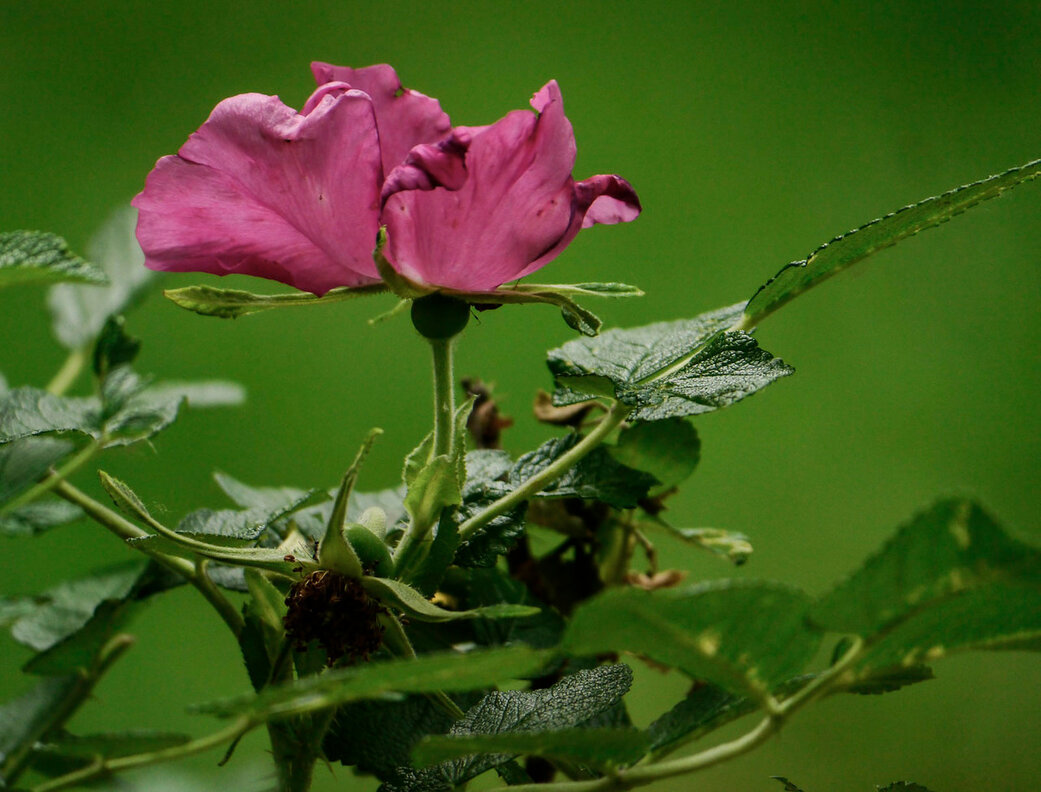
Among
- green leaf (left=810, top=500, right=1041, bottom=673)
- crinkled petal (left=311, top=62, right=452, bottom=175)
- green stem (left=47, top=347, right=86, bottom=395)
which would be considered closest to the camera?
green leaf (left=810, top=500, right=1041, bottom=673)

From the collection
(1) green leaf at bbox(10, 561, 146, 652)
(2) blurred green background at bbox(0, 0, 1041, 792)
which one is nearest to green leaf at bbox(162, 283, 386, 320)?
(1) green leaf at bbox(10, 561, 146, 652)

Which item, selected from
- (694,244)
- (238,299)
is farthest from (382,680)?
(694,244)

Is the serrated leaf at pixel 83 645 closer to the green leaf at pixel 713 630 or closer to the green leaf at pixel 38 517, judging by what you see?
the green leaf at pixel 38 517

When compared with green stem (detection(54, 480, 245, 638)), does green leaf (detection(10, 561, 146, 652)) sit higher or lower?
lower

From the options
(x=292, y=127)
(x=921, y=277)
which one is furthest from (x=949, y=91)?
(x=292, y=127)

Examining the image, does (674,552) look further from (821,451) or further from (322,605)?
(322,605)

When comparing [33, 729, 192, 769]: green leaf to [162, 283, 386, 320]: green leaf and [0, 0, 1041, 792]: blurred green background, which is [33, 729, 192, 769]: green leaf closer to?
[162, 283, 386, 320]: green leaf

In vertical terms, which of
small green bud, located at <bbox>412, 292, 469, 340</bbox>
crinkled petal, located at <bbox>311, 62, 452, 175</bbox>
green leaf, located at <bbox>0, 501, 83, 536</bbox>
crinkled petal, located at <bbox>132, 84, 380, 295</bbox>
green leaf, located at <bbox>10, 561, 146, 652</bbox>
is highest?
crinkled petal, located at <bbox>311, 62, 452, 175</bbox>
